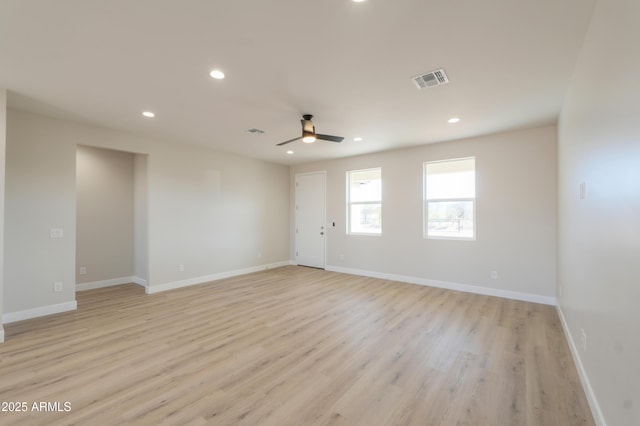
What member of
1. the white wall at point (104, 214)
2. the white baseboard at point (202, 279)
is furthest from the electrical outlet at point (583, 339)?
the white wall at point (104, 214)

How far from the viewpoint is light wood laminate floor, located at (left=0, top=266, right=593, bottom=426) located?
6.20 ft

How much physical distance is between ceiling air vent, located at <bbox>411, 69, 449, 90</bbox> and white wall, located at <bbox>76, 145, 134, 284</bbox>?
5567 millimetres

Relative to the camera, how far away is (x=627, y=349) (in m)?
1.33

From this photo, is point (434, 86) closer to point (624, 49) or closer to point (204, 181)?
point (624, 49)

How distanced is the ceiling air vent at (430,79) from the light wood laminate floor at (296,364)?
8.90ft

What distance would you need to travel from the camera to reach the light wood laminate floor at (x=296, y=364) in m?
1.89

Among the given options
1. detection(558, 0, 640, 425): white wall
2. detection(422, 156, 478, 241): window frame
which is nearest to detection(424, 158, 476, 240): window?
detection(422, 156, 478, 241): window frame

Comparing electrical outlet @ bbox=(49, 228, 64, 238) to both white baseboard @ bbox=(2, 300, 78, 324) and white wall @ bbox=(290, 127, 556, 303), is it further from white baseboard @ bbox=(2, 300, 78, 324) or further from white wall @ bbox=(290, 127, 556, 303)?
white wall @ bbox=(290, 127, 556, 303)

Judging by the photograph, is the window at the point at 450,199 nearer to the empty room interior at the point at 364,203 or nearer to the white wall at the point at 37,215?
the empty room interior at the point at 364,203

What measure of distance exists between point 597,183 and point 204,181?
18.5 feet

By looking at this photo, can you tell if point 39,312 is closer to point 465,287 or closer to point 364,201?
point 364,201

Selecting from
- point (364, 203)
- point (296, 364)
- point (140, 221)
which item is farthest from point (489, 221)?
point (140, 221)

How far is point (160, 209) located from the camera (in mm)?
4895

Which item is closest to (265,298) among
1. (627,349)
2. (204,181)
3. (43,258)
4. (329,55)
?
(204,181)
